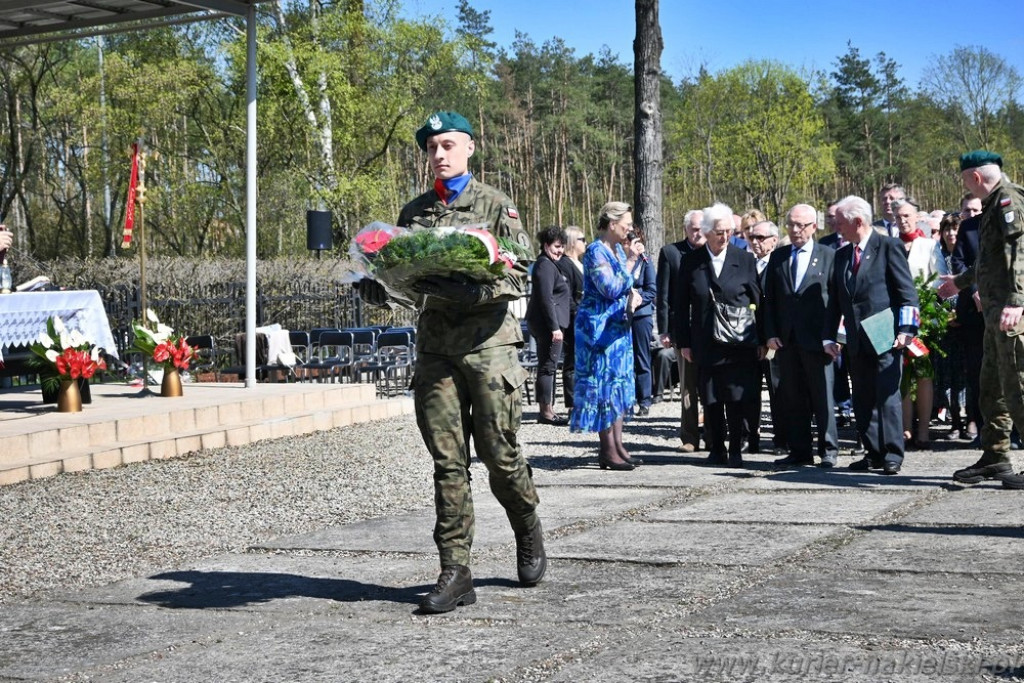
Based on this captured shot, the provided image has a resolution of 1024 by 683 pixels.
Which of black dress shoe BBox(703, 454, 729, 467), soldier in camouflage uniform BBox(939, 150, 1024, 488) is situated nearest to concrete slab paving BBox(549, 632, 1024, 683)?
soldier in camouflage uniform BBox(939, 150, 1024, 488)

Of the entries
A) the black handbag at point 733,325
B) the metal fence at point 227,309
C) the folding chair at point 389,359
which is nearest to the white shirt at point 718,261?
the black handbag at point 733,325

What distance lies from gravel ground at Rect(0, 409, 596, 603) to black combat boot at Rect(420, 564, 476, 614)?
6.29 ft

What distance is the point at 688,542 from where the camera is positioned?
273 inches

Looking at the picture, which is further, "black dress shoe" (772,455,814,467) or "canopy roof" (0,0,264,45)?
"canopy roof" (0,0,264,45)

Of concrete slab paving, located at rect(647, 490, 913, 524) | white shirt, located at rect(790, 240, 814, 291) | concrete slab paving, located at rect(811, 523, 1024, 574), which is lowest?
concrete slab paving, located at rect(811, 523, 1024, 574)

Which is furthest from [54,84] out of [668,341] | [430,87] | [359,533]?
[359,533]

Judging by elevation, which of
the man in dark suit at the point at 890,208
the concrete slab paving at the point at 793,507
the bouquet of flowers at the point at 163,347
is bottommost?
the concrete slab paving at the point at 793,507

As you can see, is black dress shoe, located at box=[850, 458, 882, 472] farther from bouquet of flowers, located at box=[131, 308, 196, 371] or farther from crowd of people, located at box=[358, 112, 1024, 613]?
bouquet of flowers, located at box=[131, 308, 196, 371]

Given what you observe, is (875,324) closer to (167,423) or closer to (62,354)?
(167,423)

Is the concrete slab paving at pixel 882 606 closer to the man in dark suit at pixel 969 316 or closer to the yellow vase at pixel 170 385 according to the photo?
the man in dark suit at pixel 969 316

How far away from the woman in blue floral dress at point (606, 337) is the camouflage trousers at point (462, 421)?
4.32 m

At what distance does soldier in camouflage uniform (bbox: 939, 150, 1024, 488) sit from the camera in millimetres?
8227

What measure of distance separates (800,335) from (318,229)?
47.0ft

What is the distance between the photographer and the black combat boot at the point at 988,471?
8773mm
